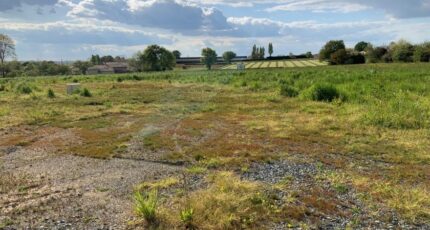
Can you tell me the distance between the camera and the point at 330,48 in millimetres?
89938

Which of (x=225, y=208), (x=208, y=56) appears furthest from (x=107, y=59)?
(x=225, y=208)

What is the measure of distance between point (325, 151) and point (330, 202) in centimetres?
432

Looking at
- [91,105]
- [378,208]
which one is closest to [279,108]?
[91,105]

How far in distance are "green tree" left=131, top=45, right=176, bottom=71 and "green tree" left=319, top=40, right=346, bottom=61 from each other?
32790 mm

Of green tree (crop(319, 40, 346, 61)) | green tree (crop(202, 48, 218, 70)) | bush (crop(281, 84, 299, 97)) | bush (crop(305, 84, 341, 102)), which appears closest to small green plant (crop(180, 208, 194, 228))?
bush (crop(305, 84, 341, 102))

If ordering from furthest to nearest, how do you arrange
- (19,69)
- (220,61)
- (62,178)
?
1. (220,61)
2. (19,69)
3. (62,178)

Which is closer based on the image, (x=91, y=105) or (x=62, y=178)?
(x=62, y=178)

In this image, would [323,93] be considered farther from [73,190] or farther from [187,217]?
[187,217]

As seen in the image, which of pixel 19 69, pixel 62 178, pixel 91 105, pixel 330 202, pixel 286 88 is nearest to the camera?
pixel 330 202

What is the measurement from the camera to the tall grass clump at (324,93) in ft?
73.6

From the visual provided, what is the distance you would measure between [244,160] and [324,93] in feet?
44.1

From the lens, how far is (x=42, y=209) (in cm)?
725

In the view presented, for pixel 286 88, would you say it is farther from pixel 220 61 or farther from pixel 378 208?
pixel 220 61

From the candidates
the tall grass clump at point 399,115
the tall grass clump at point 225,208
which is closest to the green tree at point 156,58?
the tall grass clump at point 399,115
